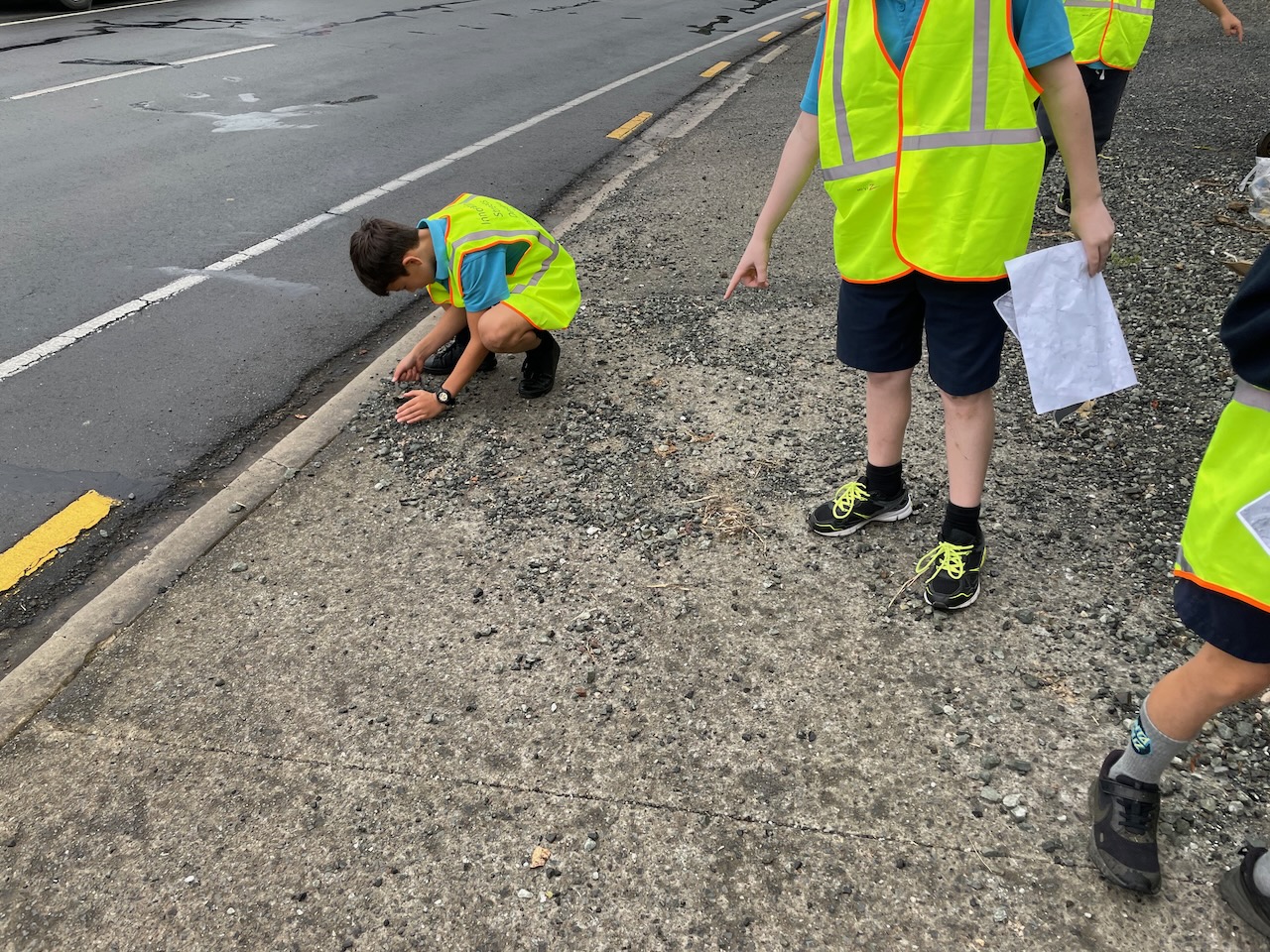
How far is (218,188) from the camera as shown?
267 inches

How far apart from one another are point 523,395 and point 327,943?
8.31ft

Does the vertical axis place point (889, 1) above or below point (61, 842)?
above

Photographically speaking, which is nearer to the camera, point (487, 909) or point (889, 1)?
point (487, 909)

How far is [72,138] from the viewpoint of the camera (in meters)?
7.88

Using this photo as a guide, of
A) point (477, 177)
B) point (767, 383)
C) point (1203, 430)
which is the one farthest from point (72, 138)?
point (1203, 430)

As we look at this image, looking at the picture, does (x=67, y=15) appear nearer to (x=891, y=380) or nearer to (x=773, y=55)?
(x=773, y=55)

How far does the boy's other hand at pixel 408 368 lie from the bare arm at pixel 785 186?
1.77m

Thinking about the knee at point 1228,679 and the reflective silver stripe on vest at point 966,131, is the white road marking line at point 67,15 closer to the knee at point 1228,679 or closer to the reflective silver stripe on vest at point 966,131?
the reflective silver stripe on vest at point 966,131

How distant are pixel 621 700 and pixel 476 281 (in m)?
1.99

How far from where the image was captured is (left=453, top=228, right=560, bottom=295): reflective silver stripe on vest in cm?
390

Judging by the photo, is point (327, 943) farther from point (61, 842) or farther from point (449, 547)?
point (449, 547)

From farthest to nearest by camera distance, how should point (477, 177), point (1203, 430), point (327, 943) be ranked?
point (477, 177), point (1203, 430), point (327, 943)

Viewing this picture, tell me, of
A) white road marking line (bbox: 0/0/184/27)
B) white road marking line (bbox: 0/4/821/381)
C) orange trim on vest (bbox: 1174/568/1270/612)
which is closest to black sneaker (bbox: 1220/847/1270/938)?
orange trim on vest (bbox: 1174/568/1270/612)

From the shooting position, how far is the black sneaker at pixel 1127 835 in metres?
2.03
